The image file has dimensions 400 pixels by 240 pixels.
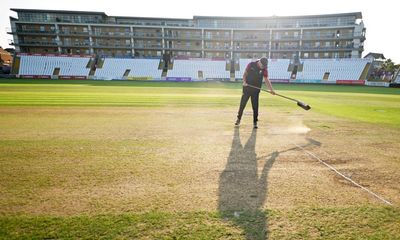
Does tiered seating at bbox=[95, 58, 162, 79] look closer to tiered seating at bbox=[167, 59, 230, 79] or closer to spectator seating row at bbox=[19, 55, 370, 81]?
spectator seating row at bbox=[19, 55, 370, 81]

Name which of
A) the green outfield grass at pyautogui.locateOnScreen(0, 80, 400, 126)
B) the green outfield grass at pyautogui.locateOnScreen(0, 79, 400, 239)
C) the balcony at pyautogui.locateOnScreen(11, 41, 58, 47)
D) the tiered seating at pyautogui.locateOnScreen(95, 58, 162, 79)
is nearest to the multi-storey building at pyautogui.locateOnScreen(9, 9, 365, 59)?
the balcony at pyautogui.locateOnScreen(11, 41, 58, 47)

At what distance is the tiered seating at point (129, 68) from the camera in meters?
50.8

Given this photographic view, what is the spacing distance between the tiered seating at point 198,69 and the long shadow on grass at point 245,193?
47273mm

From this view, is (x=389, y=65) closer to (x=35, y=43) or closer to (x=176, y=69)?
→ (x=176, y=69)

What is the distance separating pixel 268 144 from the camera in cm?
593

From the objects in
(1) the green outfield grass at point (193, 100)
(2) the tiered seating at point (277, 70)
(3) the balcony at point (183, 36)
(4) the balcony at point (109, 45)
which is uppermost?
(3) the balcony at point (183, 36)

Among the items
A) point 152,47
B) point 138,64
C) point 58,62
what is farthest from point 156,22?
point 58,62

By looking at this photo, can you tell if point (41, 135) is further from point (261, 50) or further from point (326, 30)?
point (326, 30)

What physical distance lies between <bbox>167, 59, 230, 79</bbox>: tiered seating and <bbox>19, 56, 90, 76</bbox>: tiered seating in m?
19.5

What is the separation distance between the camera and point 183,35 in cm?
6262

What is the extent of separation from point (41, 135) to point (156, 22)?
64357mm

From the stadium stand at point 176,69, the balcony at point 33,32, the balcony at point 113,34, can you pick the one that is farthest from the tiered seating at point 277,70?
the balcony at point 33,32

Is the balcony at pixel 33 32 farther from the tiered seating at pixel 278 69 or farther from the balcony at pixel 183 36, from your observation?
the tiered seating at pixel 278 69

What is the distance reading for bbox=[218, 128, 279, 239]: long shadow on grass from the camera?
2635mm
